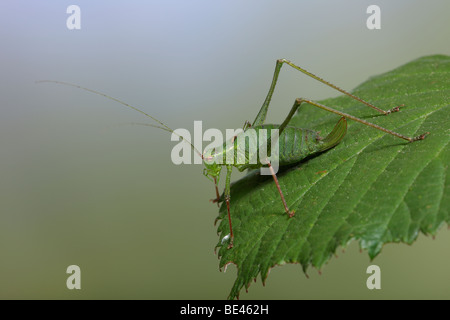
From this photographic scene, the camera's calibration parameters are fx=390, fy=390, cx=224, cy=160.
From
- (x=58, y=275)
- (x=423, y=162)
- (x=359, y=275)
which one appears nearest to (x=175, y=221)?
(x=58, y=275)

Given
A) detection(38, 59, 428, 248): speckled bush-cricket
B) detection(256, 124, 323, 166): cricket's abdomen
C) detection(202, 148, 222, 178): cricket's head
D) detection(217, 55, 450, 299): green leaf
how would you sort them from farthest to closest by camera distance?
detection(202, 148, 222, 178): cricket's head < detection(256, 124, 323, 166): cricket's abdomen < detection(38, 59, 428, 248): speckled bush-cricket < detection(217, 55, 450, 299): green leaf

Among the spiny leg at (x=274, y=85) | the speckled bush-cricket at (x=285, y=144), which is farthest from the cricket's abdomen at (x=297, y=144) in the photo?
the spiny leg at (x=274, y=85)

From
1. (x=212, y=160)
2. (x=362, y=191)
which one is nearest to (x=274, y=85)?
(x=212, y=160)

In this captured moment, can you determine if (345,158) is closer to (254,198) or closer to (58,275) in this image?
(254,198)

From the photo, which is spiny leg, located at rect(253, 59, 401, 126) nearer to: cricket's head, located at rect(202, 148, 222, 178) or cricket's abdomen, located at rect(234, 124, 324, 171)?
cricket's abdomen, located at rect(234, 124, 324, 171)

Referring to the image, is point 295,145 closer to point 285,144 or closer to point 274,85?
point 285,144

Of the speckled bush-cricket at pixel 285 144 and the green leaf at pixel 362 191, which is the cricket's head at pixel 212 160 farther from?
the green leaf at pixel 362 191

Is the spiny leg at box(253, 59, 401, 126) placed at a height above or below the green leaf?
above

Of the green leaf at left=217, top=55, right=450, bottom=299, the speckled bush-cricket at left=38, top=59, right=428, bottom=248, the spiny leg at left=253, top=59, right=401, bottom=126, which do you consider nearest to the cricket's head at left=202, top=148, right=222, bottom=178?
the speckled bush-cricket at left=38, top=59, right=428, bottom=248
